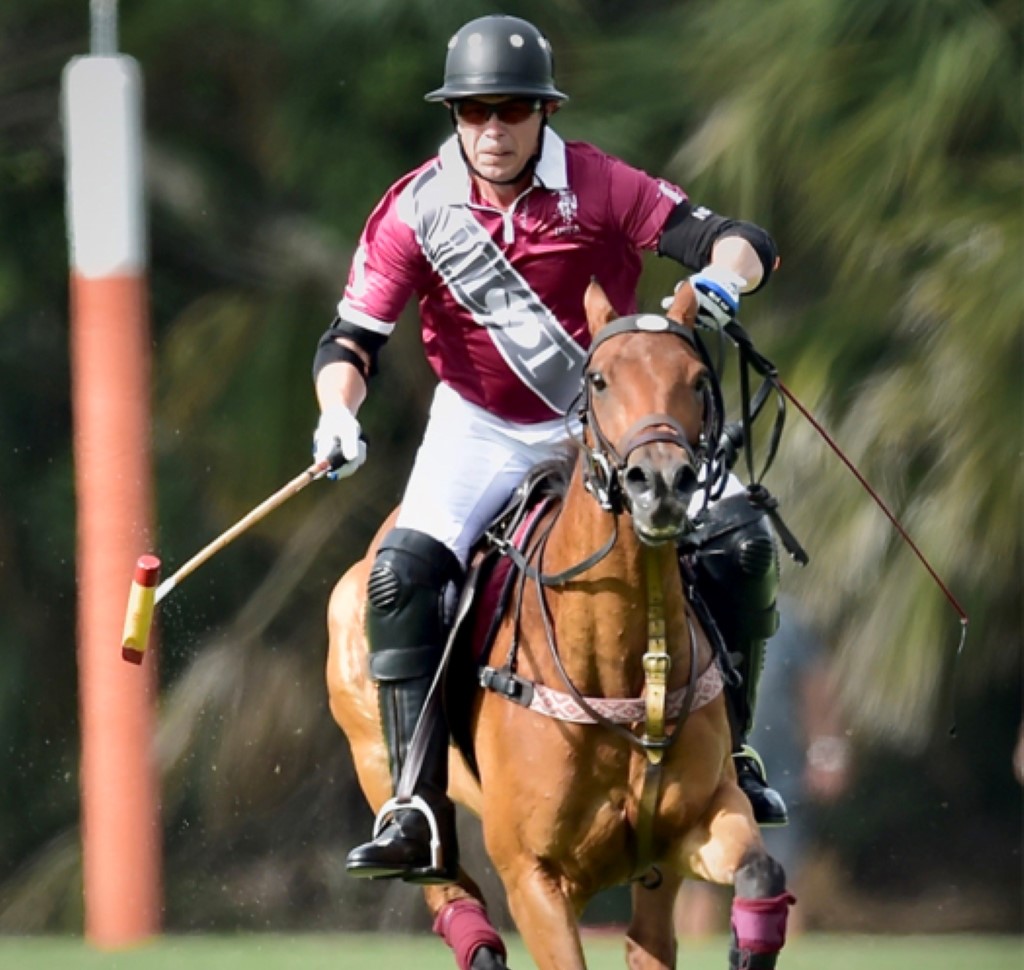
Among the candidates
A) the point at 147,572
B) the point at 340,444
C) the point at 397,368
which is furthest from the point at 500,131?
the point at 397,368

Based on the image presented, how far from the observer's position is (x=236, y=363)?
33.6ft

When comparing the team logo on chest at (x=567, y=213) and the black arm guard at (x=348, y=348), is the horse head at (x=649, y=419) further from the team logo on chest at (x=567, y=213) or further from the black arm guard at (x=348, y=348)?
the black arm guard at (x=348, y=348)

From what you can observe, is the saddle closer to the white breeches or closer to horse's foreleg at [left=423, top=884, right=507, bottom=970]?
the white breeches

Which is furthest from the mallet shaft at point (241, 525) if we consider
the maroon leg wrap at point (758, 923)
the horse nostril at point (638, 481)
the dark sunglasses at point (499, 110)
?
the maroon leg wrap at point (758, 923)

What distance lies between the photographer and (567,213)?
17.9ft

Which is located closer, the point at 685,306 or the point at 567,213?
the point at 685,306

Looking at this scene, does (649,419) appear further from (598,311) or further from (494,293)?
(494,293)

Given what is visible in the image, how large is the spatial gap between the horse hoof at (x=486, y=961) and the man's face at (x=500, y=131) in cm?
169

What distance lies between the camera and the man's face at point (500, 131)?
211 inches

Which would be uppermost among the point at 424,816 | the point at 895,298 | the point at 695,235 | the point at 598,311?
the point at 895,298

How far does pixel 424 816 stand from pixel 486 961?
0.39 m

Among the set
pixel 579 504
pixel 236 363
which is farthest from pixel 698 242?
pixel 236 363

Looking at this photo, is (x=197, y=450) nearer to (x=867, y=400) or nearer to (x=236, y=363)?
(x=236, y=363)

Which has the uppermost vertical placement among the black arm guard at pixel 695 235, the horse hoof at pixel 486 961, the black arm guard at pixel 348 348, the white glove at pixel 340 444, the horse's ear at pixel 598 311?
the black arm guard at pixel 695 235
